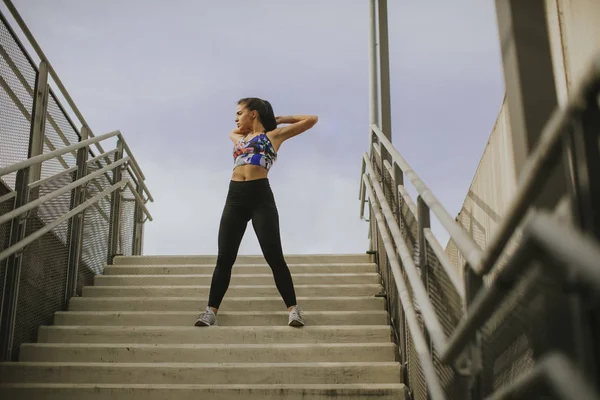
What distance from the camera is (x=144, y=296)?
18.1ft

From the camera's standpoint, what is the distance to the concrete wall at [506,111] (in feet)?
8.93

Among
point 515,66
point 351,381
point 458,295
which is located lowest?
point 351,381

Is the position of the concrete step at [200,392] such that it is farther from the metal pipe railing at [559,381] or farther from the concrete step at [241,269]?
the metal pipe railing at [559,381]

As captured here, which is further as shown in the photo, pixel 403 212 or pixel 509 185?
pixel 403 212

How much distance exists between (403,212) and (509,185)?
0.81 metres

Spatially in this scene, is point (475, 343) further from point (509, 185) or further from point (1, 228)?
point (1, 228)

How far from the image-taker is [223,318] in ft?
16.1

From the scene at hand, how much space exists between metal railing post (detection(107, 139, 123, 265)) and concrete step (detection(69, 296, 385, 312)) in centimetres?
121

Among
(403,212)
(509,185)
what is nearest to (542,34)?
(509,185)

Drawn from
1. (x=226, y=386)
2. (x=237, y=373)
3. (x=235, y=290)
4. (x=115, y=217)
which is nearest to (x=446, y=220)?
(x=226, y=386)

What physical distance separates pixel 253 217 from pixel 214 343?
84 cm

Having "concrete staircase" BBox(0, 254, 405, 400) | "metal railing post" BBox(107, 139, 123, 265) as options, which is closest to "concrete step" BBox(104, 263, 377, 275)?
"concrete staircase" BBox(0, 254, 405, 400)

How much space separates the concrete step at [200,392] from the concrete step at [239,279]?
169 centimetres

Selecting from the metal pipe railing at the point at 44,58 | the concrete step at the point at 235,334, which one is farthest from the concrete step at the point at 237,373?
the metal pipe railing at the point at 44,58
